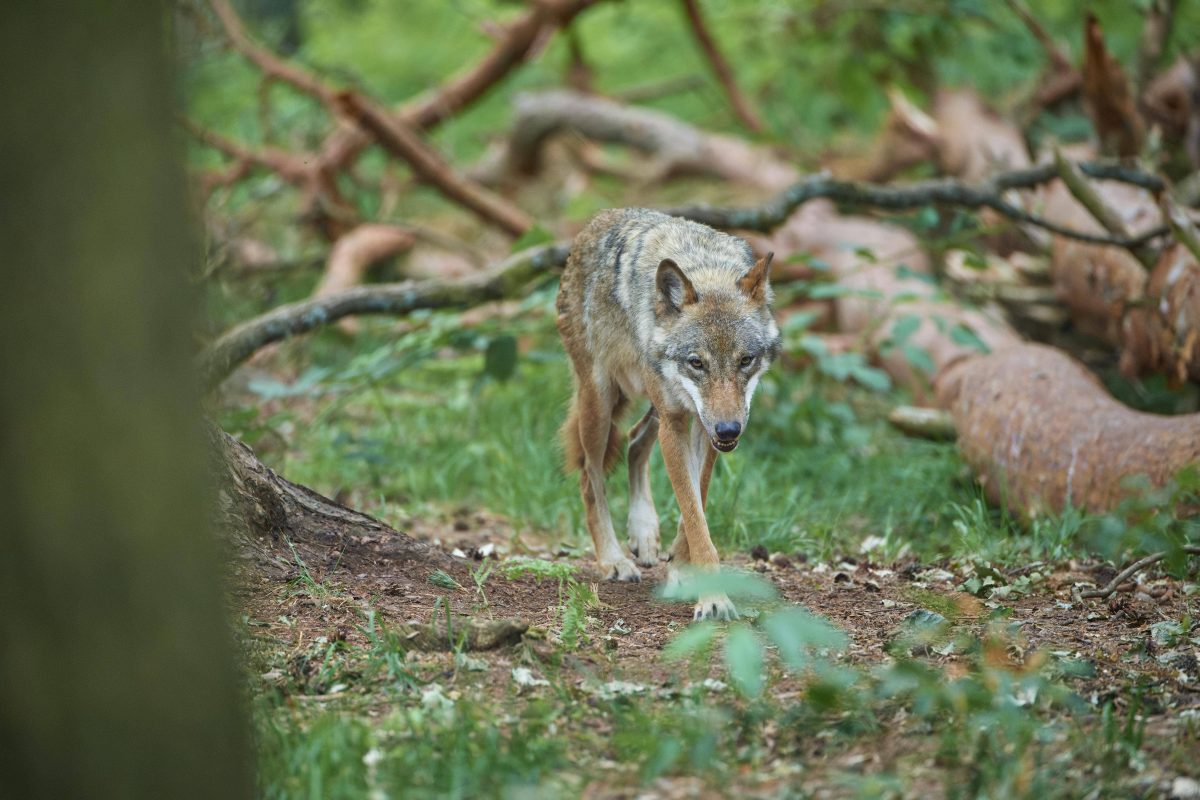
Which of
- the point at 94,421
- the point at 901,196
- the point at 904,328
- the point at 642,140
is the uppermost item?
the point at 642,140

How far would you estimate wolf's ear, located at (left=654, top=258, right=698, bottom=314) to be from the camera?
5023 millimetres

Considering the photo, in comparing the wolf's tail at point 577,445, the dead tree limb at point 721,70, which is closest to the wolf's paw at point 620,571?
the wolf's tail at point 577,445

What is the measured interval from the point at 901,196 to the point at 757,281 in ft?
10.00

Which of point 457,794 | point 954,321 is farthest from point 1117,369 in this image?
point 457,794

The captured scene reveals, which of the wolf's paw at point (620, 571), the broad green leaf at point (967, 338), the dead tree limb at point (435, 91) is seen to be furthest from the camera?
the dead tree limb at point (435, 91)

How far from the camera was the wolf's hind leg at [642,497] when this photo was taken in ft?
19.2

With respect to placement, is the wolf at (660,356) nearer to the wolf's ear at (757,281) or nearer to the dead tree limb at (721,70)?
the wolf's ear at (757,281)

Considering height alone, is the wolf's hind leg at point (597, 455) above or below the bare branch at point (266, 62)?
below

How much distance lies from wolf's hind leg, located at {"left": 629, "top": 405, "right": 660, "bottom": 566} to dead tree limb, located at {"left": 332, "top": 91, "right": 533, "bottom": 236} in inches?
203

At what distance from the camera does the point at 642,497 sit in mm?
5992

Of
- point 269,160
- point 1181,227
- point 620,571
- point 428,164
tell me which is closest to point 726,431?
point 620,571

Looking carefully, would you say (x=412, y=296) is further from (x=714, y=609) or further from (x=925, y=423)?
(x=925, y=423)

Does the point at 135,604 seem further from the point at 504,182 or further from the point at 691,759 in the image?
the point at 504,182

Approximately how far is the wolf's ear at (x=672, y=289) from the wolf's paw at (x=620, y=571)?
1.30 meters
